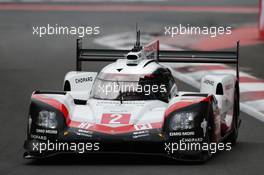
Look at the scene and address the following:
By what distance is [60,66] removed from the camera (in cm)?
2481

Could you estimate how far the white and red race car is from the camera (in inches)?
536

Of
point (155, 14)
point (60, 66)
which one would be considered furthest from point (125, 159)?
point (155, 14)

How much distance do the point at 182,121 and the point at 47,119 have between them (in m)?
1.63

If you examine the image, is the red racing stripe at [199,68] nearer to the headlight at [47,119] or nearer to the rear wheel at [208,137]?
the rear wheel at [208,137]

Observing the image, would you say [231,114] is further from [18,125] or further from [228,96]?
[18,125]

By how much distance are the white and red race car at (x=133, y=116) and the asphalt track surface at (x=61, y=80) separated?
0.73 ft

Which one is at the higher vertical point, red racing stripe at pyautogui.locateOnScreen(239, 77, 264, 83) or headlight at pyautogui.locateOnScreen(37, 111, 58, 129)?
headlight at pyautogui.locateOnScreen(37, 111, 58, 129)

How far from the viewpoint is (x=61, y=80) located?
22484 mm

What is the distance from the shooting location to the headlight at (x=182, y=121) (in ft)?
45.2

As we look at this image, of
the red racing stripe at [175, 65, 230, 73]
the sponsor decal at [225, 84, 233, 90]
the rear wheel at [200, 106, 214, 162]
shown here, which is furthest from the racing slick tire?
the red racing stripe at [175, 65, 230, 73]

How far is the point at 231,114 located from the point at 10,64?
10.4 meters

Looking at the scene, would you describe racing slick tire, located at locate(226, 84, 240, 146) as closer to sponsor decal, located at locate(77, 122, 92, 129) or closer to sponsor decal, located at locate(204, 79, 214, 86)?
sponsor decal, located at locate(204, 79, 214, 86)

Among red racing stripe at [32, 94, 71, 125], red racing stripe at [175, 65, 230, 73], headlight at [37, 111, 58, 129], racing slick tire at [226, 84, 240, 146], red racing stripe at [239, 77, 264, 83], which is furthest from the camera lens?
red racing stripe at [175, 65, 230, 73]

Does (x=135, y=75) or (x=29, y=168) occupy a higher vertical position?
(x=135, y=75)
